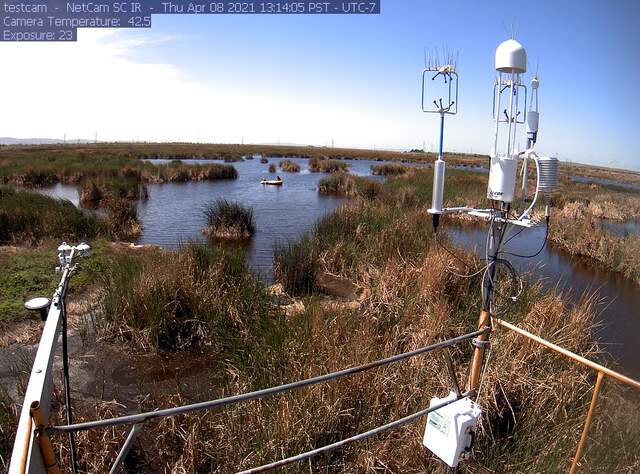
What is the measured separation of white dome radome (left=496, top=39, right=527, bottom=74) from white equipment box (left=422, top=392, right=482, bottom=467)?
2.11 meters

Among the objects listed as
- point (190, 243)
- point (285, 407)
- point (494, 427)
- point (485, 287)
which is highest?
point (485, 287)

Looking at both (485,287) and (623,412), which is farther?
(623,412)

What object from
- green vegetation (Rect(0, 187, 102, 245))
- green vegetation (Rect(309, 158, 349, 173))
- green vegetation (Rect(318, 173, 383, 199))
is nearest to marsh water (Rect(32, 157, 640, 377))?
green vegetation (Rect(318, 173, 383, 199))

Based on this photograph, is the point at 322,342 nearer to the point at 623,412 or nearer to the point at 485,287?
the point at 485,287

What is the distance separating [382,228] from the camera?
965 cm

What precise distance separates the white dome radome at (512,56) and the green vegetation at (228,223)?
10.4 metres

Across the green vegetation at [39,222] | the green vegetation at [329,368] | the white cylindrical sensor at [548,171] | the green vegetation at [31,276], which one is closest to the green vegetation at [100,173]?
the green vegetation at [39,222]

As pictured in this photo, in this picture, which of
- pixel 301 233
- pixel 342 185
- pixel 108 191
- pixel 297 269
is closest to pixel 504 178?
pixel 297 269

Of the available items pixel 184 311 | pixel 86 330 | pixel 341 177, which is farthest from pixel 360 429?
pixel 341 177

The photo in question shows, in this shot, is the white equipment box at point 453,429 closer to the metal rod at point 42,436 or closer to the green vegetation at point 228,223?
the metal rod at point 42,436

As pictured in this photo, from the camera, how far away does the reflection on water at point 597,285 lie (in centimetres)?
691

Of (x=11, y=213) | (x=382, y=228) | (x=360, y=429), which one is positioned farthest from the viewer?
(x=11, y=213)

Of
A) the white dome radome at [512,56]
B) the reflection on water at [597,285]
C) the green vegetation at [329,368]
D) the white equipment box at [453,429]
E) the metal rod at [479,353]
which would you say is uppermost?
the white dome radome at [512,56]

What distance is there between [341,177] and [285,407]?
21.3 m
